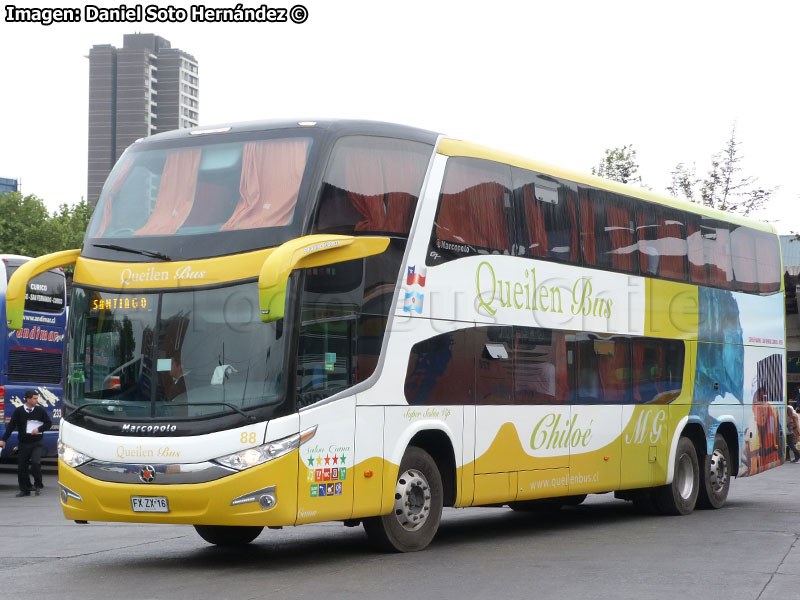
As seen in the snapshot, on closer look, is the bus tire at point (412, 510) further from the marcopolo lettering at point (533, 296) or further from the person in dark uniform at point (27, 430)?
the person in dark uniform at point (27, 430)

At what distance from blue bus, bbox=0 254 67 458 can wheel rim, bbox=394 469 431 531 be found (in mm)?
12957

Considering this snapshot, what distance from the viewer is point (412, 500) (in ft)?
40.9

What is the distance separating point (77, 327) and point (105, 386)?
72 centimetres

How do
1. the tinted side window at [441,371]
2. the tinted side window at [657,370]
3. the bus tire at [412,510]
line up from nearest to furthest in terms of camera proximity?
the bus tire at [412,510], the tinted side window at [441,371], the tinted side window at [657,370]

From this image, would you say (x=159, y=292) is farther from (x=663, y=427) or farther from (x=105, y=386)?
(x=663, y=427)

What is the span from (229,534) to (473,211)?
14.3ft

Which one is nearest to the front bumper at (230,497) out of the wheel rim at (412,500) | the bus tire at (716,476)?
the wheel rim at (412,500)

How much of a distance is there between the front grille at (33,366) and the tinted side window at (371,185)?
1402 centimetres

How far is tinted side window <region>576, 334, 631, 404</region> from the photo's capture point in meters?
15.4

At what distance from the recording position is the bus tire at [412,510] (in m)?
12.2

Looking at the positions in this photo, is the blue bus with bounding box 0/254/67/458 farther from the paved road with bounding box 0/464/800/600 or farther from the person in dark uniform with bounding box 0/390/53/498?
the paved road with bounding box 0/464/800/600

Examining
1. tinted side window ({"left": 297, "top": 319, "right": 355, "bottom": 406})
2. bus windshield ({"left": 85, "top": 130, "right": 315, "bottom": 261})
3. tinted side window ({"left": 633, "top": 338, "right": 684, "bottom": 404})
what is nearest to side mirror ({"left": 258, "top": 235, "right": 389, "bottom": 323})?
bus windshield ({"left": 85, "top": 130, "right": 315, "bottom": 261})

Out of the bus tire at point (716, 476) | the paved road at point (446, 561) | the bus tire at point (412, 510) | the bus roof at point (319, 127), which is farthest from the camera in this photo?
the bus tire at point (716, 476)

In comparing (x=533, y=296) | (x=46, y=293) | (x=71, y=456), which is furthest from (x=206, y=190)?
(x=46, y=293)
